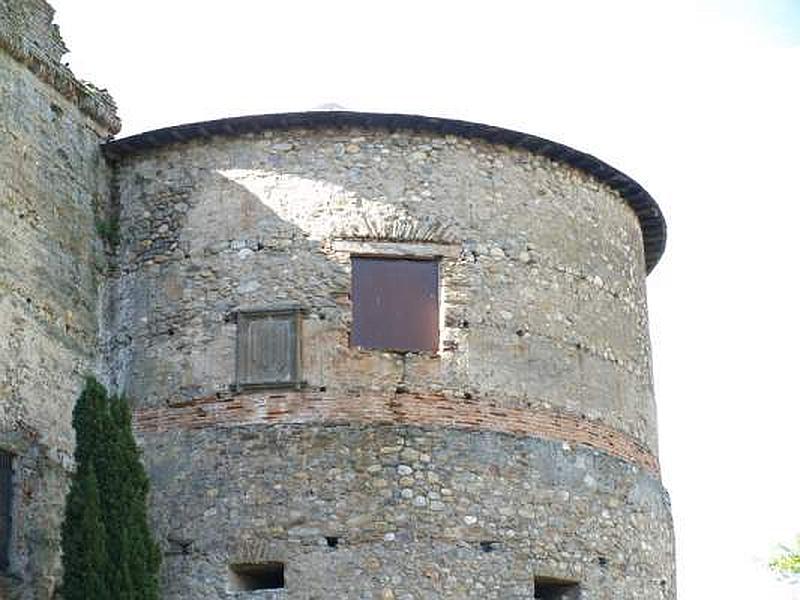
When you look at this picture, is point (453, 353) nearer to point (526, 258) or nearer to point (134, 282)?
point (526, 258)

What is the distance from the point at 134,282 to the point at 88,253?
0.62 meters

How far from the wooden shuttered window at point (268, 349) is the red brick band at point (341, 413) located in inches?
6.9

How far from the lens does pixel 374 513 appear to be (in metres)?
17.5

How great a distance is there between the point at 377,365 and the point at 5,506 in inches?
166

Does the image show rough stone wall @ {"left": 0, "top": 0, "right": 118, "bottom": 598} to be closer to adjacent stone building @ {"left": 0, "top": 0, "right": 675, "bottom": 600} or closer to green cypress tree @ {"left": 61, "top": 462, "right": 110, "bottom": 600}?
adjacent stone building @ {"left": 0, "top": 0, "right": 675, "bottom": 600}

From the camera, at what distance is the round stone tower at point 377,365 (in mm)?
17578

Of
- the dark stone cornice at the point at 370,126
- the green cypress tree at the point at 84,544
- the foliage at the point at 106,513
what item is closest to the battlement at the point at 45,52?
the dark stone cornice at the point at 370,126

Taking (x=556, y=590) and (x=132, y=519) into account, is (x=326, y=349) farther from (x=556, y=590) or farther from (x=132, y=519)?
(x=556, y=590)

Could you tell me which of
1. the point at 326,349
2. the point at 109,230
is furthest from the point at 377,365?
the point at 109,230

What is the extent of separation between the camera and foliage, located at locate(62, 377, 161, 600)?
16531 mm

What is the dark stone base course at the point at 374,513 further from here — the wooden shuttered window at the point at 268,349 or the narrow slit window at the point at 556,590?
the wooden shuttered window at the point at 268,349

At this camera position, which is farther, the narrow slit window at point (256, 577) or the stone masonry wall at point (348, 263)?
the stone masonry wall at point (348, 263)

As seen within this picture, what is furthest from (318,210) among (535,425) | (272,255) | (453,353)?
(535,425)

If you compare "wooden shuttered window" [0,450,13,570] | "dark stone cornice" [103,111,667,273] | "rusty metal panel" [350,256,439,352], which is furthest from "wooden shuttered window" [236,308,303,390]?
"wooden shuttered window" [0,450,13,570]
